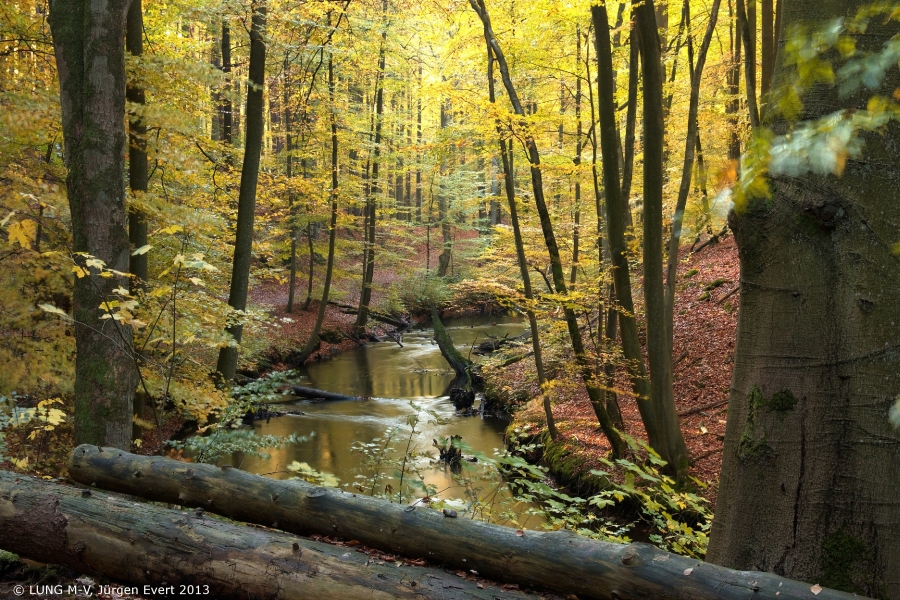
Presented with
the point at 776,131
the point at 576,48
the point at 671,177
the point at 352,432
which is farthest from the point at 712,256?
the point at 776,131

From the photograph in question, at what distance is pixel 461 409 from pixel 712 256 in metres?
7.47

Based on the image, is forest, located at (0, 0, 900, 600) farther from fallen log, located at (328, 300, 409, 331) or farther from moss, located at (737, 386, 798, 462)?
fallen log, located at (328, 300, 409, 331)

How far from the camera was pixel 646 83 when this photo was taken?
17.7 ft

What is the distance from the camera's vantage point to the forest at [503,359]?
2.21m

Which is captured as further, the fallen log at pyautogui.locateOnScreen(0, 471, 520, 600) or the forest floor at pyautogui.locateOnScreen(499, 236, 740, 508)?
the forest floor at pyautogui.locateOnScreen(499, 236, 740, 508)

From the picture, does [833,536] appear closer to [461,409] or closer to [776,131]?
[776,131]

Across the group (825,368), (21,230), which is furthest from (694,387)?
(21,230)

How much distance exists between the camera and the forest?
7.27ft

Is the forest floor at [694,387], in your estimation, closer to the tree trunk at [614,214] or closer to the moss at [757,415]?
the tree trunk at [614,214]

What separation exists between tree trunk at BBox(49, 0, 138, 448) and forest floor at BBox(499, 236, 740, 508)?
5.05 meters

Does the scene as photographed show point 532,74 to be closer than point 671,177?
Yes

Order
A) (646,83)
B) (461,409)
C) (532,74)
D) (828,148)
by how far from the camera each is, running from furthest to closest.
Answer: (461,409)
(532,74)
(646,83)
(828,148)

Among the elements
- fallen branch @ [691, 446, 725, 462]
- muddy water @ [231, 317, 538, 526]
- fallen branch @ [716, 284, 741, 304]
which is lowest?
muddy water @ [231, 317, 538, 526]

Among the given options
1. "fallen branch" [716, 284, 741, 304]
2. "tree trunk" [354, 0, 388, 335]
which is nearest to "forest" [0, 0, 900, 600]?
"fallen branch" [716, 284, 741, 304]
